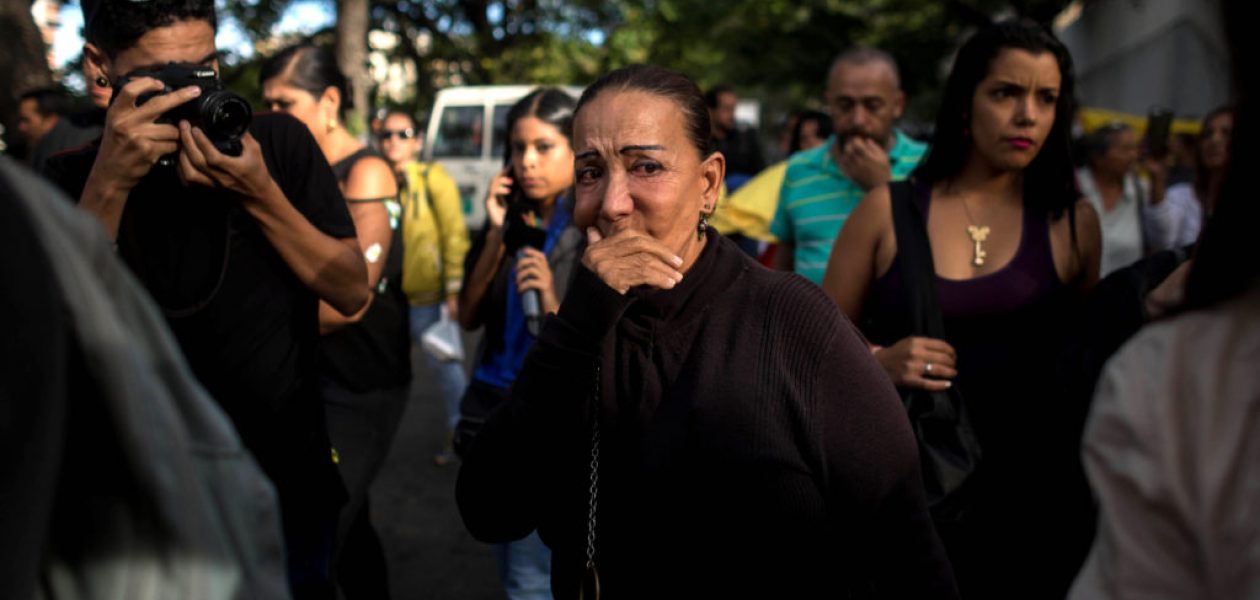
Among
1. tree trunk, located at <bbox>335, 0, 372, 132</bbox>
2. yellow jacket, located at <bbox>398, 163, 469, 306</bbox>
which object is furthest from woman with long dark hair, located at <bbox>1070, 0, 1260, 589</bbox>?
tree trunk, located at <bbox>335, 0, 372, 132</bbox>

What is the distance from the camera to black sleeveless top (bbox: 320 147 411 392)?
12.0 feet

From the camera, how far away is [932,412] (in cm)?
303

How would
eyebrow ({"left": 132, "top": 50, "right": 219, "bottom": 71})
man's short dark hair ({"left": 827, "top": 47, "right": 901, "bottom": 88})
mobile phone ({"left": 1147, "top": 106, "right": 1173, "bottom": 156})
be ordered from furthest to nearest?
1. mobile phone ({"left": 1147, "top": 106, "right": 1173, "bottom": 156})
2. man's short dark hair ({"left": 827, "top": 47, "right": 901, "bottom": 88})
3. eyebrow ({"left": 132, "top": 50, "right": 219, "bottom": 71})

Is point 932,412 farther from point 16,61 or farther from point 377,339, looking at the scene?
point 16,61

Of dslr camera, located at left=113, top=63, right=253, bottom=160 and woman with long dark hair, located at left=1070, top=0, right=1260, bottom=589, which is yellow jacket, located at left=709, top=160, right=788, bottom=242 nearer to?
dslr camera, located at left=113, top=63, right=253, bottom=160

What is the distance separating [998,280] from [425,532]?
3.64 m

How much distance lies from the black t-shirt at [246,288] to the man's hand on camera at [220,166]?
8cm

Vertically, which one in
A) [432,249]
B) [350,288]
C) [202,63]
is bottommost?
[432,249]

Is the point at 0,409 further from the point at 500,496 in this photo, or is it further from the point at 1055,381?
the point at 1055,381

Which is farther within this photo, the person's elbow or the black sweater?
the person's elbow

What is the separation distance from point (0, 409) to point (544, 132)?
303cm

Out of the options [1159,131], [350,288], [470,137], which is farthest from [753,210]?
[470,137]

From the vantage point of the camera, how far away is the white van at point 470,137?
56.4 feet

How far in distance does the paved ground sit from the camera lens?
2.97 metres
